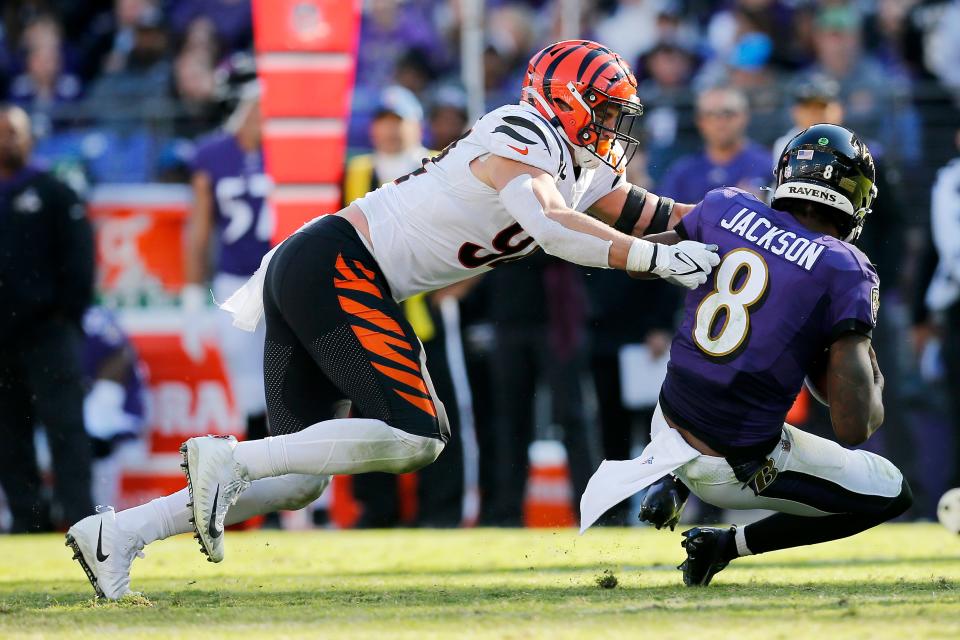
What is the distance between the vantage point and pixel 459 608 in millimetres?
4801

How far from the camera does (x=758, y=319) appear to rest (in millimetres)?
4977

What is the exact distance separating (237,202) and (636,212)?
4.50 m

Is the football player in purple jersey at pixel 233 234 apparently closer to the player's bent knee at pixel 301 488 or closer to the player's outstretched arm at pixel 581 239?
the player's bent knee at pixel 301 488

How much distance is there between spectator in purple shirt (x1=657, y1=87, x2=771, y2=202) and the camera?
888 cm

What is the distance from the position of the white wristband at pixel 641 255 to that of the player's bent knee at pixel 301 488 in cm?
138

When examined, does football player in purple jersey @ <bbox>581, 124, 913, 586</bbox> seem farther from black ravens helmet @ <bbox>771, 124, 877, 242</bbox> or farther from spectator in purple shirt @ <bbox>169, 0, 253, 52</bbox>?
spectator in purple shirt @ <bbox>169, 0, 253, 52</bbox>

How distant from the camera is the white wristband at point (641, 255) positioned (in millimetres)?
5004

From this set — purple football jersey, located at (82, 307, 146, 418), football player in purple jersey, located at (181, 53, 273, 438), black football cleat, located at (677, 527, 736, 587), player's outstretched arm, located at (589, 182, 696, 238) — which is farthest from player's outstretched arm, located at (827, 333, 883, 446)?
purple football jersey, located at (82, 307, 146, 418)

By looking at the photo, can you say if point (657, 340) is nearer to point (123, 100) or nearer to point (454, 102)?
point (454, 102)

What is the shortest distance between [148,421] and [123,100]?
3608 mm

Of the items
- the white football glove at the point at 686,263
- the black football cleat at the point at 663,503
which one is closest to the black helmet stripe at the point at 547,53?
the white football glove at the point at 686,263

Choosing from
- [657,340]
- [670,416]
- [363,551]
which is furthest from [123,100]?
[670,416]

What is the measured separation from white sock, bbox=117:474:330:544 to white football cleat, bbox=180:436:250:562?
0.15m

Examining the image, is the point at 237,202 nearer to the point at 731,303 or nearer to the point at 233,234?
the point at 233,234
